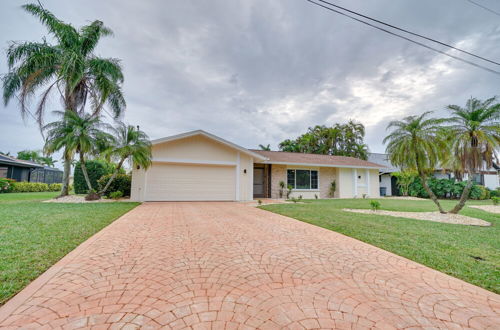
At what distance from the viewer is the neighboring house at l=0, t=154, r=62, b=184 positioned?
19.5 metres

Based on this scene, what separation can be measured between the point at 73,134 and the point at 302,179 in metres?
14.2

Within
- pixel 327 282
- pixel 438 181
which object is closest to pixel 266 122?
pixel 438 181

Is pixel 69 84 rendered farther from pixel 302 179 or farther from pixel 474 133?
pixel 474 133

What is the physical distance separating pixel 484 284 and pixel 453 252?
Result: 1345mm

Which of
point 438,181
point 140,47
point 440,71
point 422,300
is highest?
point 140,47

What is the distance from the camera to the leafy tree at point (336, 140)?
31.6 m

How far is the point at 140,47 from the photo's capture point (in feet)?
35.4

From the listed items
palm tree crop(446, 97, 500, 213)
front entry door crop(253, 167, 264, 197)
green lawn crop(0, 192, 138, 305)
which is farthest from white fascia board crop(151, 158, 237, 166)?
palm tree crop(446, 97, 500, 213)

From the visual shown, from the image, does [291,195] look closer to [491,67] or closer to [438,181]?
[491,67]

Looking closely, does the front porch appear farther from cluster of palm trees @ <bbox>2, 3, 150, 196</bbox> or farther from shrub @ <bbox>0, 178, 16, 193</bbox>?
shrub @ <bbox>0, 178, 16, 193</bbox>

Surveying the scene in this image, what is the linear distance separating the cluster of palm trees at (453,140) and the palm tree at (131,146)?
1100 cm

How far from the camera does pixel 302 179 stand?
16438mm

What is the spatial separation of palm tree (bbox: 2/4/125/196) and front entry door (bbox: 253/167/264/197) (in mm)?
10497

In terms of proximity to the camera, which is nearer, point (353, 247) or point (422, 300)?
point (422, 300)
